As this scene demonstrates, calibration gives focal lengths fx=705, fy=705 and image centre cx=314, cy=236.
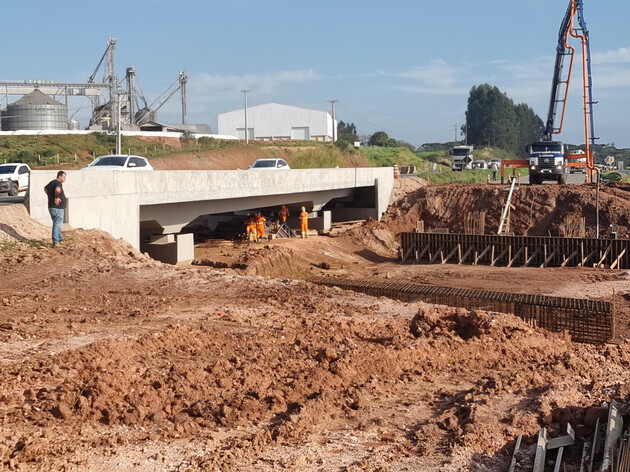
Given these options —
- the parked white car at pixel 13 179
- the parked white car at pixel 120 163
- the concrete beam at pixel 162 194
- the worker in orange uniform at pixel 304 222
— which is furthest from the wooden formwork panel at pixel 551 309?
the parked white car at pixel 13 179

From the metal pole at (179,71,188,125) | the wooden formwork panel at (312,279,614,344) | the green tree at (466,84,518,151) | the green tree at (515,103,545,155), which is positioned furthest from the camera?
the green tree at (515,103,545,155)

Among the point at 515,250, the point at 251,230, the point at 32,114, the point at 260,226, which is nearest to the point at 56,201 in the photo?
the point at 251,230

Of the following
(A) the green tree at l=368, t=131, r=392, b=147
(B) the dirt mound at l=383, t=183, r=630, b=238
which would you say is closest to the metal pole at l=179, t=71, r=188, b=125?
(A) the green tree at l=368, t=131, r=392, b=147

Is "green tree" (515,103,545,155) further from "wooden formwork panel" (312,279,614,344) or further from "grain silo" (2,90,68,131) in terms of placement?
"wooden formwork panel" (312,279,614,344)

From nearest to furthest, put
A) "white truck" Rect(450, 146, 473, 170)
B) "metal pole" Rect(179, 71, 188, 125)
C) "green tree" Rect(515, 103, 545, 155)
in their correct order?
"white truck" Rect(450, 146, 473, 170)
"metal pole" Rect(179, 71, 188, 125)
"green tree" Rect(515, 103, 545, 155)

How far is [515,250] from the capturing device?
2839 centimetres

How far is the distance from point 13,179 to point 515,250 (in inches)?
760

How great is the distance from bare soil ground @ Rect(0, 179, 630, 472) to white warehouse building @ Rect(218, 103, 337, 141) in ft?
235

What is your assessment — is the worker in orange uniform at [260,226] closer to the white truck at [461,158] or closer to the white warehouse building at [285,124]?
the white truck at [461,158]

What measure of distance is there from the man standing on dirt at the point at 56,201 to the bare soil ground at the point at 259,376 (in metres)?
0.72

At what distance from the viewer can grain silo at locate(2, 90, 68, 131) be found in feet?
212

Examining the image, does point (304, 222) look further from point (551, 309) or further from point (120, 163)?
point (551, 309)

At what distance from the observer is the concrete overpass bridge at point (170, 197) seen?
17484 mm

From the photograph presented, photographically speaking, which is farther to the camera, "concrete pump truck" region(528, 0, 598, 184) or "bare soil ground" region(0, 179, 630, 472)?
"concrete pump truck" region(528, 0, 598, 184)
